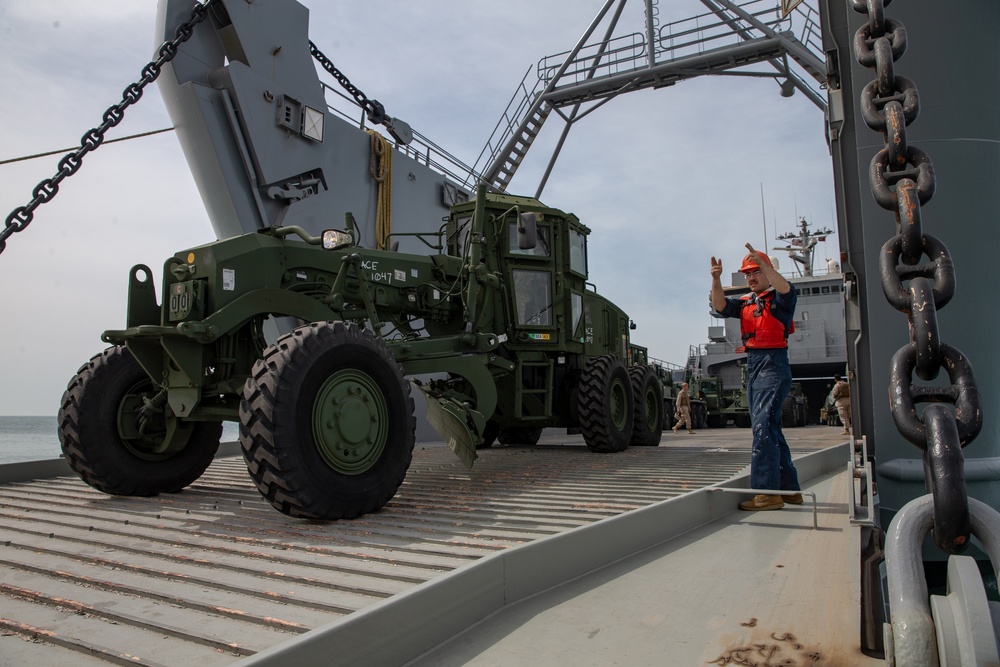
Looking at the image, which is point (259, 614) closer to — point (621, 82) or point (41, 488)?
point (41, 488)

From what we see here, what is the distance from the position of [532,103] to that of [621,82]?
6.97ft

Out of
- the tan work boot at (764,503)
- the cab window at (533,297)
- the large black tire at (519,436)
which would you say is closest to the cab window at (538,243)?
the cab window at (533,297)

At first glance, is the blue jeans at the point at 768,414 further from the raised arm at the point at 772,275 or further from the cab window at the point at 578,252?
the cab window at the point at 578,252

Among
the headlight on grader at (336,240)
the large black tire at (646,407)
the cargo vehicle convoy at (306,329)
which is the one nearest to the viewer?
the cargo vehicle convoy at (306,329)

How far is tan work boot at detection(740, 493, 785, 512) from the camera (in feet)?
13.3

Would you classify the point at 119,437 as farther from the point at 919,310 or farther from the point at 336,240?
the point at 919,310

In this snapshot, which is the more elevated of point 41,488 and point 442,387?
point 442,387

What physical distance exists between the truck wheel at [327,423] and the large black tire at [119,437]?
1.47 meters

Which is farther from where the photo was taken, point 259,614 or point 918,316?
point 259,614

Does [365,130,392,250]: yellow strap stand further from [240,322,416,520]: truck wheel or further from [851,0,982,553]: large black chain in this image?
[851,0,982,553]: large black chain

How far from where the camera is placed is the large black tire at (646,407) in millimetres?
8227

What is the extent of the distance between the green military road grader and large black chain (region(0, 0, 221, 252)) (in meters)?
2.61

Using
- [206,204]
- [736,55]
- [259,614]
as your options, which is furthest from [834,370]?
[259,614]

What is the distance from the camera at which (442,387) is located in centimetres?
588
